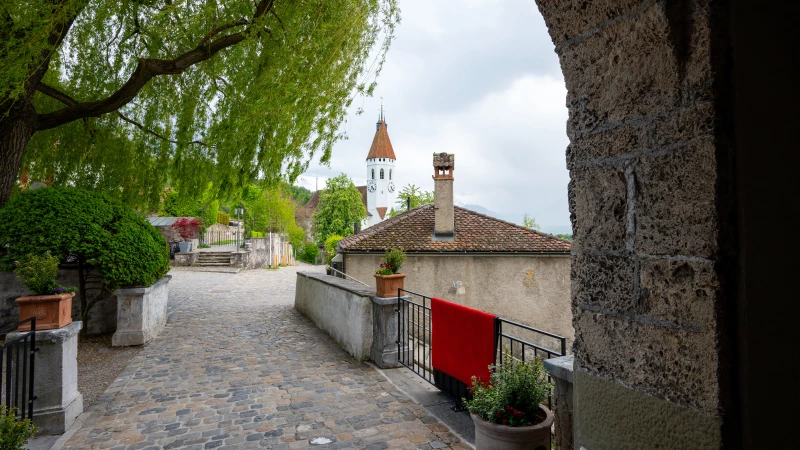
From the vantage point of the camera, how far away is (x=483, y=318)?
4254mm

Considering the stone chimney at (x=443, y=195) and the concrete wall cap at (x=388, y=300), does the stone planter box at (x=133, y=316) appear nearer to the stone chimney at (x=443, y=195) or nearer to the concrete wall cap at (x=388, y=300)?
the concrete wall cap at (x=388, y=300)

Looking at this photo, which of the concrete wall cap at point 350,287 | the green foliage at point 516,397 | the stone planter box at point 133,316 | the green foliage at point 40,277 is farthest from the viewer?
the stone planter box at point 133,316

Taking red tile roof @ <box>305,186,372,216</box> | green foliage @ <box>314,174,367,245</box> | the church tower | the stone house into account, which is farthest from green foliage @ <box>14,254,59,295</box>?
the church tower

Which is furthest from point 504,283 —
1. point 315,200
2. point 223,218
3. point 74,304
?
point 315,200

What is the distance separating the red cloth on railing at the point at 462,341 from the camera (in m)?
4.19

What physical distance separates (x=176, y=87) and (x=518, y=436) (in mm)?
9968

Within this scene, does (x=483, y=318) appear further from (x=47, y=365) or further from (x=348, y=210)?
(x=348, y=210)

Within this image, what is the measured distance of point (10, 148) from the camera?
664 centimetres

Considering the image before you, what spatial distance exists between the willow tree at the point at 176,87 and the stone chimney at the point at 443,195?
24.8 feet

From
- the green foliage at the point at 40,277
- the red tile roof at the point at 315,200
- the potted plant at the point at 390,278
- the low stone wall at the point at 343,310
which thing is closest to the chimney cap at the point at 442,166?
the low stone wall at the point at 343,310

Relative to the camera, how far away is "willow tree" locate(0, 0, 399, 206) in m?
6.64

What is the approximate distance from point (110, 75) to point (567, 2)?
999 centimetres

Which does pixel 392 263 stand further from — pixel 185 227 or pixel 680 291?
pixel 185 227

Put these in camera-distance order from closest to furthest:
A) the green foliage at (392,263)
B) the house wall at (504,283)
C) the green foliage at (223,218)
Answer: the green foliage at (392,263)
the house wall at (504,283)
the green foliage at (223,218)
